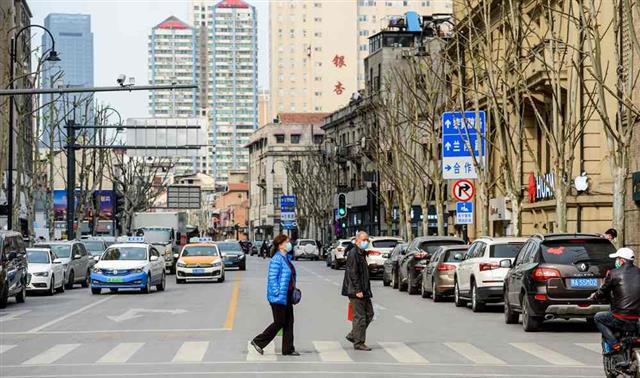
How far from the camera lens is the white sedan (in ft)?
124

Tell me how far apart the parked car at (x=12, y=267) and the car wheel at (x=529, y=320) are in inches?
557

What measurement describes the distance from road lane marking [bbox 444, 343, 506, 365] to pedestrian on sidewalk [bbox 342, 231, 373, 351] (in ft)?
4.49

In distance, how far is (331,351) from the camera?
1822cm

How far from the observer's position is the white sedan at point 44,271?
124 feet

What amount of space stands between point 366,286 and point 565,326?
21.1 ft

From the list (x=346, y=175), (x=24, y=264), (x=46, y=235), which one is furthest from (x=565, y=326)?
(x=346, y=175)

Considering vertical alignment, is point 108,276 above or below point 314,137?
below

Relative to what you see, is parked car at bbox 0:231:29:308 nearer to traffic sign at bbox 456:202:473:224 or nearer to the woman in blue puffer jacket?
the woman in blue puffer jacket

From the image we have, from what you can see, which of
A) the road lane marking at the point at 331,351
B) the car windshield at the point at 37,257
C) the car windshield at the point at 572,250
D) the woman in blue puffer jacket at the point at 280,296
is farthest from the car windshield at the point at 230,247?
the woman in blue puffer jacket at the point at 280,296

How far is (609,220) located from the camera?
1729 inches

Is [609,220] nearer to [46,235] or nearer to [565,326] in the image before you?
[565,326]

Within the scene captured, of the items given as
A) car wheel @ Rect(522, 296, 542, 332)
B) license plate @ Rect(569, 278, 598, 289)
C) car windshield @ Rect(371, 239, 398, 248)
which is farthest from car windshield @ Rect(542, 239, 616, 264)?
car windshield @ Rect(371, 239, 398, 248)

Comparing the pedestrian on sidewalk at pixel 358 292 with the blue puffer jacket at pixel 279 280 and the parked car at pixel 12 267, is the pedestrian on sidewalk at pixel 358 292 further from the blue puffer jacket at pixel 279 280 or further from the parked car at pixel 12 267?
the parked car at pixel 12 267

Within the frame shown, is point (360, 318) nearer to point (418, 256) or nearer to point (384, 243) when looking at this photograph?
point (418, 256)
